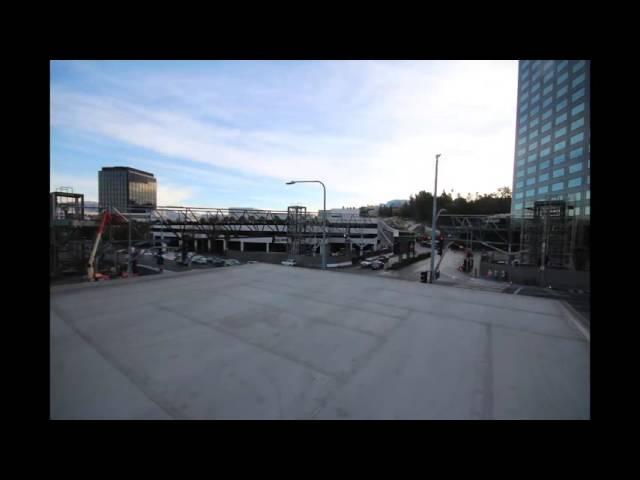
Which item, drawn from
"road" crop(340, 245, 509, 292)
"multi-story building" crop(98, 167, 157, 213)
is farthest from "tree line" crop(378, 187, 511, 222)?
"multi-story building" crop(98, 167, 157, 213)

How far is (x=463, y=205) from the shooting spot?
63.5 metres

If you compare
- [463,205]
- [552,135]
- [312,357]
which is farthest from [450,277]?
[463,205]

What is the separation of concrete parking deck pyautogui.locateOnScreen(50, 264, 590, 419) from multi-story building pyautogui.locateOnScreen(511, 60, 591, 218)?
34.4 m

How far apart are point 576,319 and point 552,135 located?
163 ft

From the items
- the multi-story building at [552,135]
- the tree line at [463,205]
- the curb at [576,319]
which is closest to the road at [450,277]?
the curb at [576,319]

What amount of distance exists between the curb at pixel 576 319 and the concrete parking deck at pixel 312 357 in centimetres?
7

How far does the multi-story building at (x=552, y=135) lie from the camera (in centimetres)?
3356

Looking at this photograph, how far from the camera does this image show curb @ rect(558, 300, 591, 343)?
10.8 feet

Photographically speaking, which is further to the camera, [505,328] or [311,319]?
[311,319]

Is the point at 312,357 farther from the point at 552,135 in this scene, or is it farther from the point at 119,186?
the point at 119,186

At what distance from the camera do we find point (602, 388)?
4.00 ft
